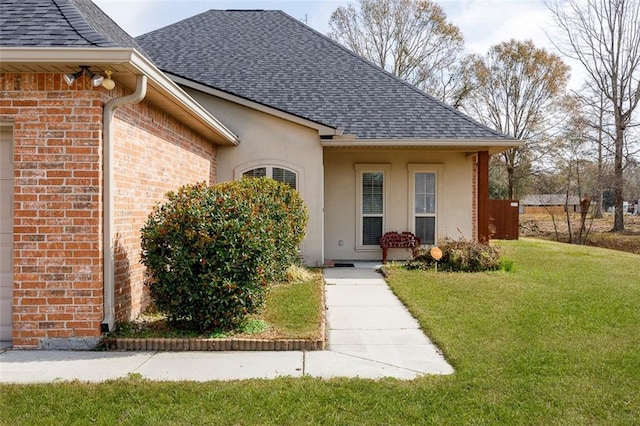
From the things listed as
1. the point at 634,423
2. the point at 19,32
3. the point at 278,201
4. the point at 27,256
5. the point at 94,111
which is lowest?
the point at 634,423

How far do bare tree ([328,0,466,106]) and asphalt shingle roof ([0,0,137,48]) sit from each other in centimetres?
2287

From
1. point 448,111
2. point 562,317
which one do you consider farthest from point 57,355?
point 448,111

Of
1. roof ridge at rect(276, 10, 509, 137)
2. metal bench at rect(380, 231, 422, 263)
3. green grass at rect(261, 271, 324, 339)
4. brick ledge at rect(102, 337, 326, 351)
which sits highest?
roof ridge at rect(276, 10, 509, 137)

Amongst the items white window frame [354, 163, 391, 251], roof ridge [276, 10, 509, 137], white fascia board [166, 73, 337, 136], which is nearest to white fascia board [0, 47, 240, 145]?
white fascia board [166, 73, 337, 136]

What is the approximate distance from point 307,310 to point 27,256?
3325 mm

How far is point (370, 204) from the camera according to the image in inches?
487

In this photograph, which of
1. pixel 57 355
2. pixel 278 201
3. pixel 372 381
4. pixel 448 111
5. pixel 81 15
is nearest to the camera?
pixel 372 381

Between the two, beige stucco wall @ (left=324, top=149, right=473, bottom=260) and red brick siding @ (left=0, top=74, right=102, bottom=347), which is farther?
beige stucco wall @ (left=324, top=149, right=473, bottom=260)

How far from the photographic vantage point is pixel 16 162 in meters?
4.95

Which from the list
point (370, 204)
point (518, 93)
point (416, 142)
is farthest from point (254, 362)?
point (518, 93)

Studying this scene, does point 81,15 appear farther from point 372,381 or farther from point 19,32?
point 372,381

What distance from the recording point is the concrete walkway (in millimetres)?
4328

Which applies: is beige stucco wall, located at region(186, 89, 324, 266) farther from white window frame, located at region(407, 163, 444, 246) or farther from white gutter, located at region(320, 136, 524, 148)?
white window frame, located at region(407, 163, 444, 246)

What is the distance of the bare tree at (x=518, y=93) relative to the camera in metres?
29.2
